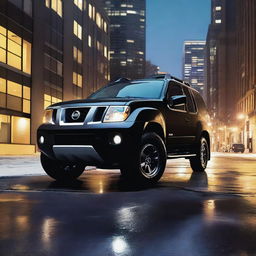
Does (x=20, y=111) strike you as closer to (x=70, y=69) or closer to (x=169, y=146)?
(x=70, y=69)

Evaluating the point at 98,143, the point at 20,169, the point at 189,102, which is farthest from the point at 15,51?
the point at 98,143

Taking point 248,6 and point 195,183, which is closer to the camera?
point 195,183

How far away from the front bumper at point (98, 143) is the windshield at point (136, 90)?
144 centimetres

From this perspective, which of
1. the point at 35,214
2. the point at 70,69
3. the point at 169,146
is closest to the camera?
the point at 35,214

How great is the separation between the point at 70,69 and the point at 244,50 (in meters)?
50.2

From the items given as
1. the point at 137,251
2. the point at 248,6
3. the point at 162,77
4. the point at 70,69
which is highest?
the point at 248,6

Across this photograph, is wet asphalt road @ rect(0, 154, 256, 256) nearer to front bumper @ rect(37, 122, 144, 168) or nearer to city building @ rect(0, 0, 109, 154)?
front bumper @ rect(37, 122, 144, 168)

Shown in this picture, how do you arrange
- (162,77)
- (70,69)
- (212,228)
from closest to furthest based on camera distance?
(212,228), (162,77), (70,69)

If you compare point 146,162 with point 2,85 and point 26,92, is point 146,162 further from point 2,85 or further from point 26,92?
point 26,92

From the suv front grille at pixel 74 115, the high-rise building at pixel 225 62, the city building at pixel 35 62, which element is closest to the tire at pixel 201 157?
the suv front grille at pixel 74 115

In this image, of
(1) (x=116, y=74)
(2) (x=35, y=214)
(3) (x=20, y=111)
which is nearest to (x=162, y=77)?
(2) (x=35, y=214)

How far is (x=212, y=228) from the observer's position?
4.95 metres

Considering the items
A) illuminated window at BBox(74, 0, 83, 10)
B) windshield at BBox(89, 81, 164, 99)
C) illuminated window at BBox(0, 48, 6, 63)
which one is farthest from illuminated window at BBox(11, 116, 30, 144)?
windshield at BBox(89, 81, 164, 99)

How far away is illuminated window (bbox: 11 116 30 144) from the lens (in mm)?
36250
